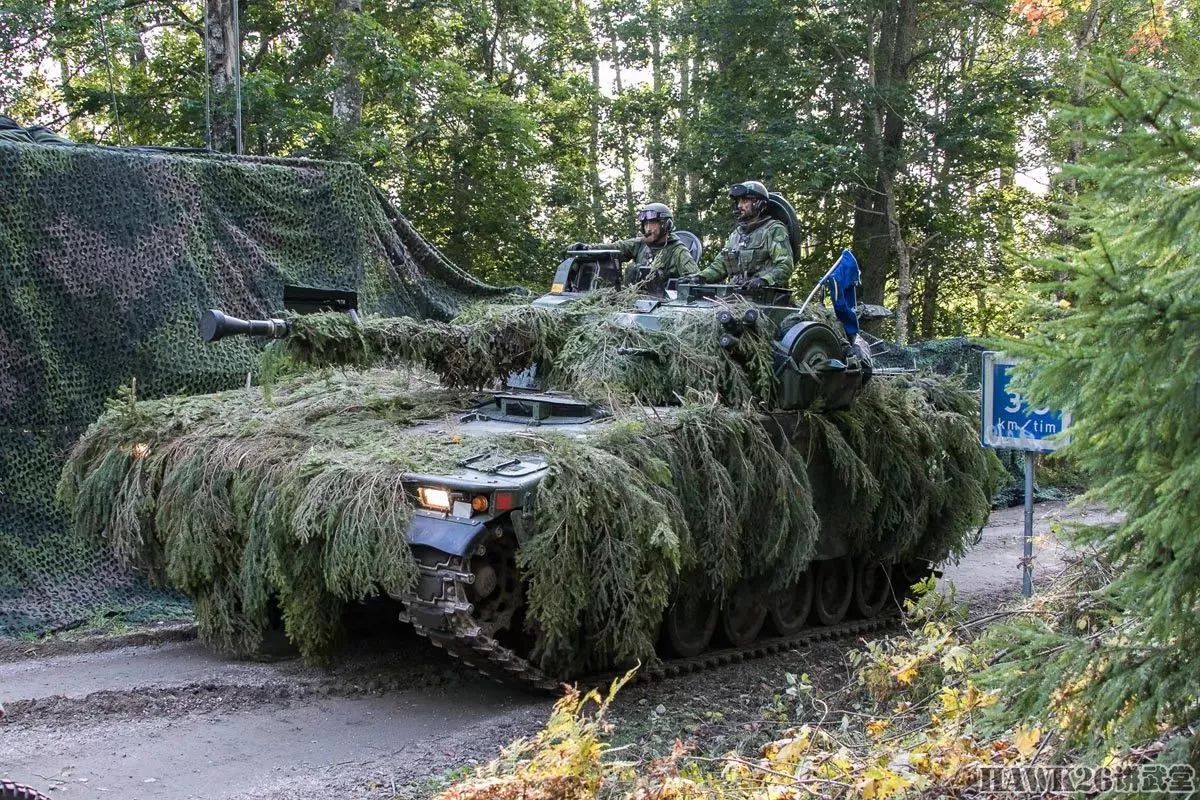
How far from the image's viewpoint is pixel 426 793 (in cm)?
529

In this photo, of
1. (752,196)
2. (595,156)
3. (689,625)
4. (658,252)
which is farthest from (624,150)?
(689,625)

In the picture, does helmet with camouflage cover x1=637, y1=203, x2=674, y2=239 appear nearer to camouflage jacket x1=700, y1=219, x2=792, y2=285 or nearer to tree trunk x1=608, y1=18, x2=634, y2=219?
camouflage jacket x1=700, y1=219, x2=792, y2=285

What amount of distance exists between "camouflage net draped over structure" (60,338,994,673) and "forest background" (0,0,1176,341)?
6.85 m

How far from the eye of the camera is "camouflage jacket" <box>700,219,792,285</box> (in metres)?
9.13

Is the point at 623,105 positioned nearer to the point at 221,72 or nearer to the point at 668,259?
the point at 221,72

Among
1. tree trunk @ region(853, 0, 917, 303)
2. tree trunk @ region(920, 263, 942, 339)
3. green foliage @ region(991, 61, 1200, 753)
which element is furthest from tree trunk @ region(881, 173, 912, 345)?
Answer: green foliage @ region(991, 61, 1200, 753)

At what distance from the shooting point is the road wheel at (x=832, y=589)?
9.12 metres

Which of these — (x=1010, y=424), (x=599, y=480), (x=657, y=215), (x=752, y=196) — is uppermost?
(x=752, y=196)

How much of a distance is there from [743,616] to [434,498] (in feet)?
9.49

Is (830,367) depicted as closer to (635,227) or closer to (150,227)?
(150,227)

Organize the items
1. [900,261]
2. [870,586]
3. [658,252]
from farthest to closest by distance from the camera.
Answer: [900,261] < [658,252] < [870,586]

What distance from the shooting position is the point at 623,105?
23.8 meters

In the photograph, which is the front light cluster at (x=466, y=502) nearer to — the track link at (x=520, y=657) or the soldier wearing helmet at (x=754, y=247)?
the track link at (x=520, y=657)

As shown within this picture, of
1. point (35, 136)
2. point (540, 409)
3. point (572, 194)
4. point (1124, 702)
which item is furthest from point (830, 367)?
point (572, 194)
